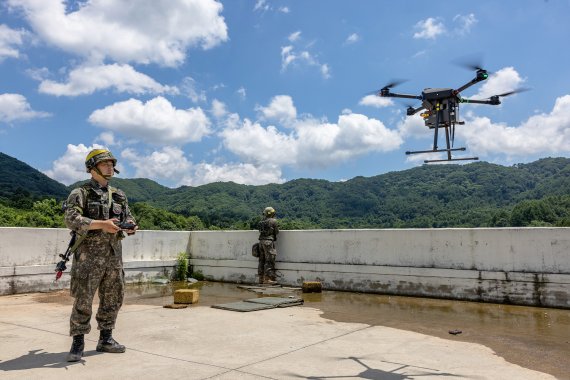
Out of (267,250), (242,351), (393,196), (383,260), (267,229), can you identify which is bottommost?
(242,351)

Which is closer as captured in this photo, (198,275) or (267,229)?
(267,229)

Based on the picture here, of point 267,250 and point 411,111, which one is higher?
point 411,111

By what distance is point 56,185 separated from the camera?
81.8 meters

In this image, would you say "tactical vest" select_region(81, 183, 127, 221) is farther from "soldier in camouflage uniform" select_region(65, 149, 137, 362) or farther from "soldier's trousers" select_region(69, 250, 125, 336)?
"soldier's trousers" select_region(69, 250, 125, 336)

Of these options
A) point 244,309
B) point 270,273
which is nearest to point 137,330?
point 244,309

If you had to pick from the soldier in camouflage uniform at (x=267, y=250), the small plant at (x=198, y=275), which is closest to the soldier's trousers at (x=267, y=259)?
the soldier in camouflage uniform at (x=267, y=250)

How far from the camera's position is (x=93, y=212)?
4.20m

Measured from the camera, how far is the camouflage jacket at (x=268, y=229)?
34.1 ft

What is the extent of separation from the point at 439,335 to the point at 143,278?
304 inches

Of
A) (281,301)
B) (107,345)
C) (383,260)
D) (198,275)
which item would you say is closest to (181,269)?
(198,275)

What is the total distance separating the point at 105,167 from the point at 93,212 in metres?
0.46

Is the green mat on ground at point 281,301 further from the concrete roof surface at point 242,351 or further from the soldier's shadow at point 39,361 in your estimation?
the soldier's shadow at point 39,361

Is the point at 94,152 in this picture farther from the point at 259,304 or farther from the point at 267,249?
the point at 267,249

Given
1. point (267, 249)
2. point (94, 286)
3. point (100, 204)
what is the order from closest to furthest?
point (94, 286), point (100, 204), point (267, 249)
